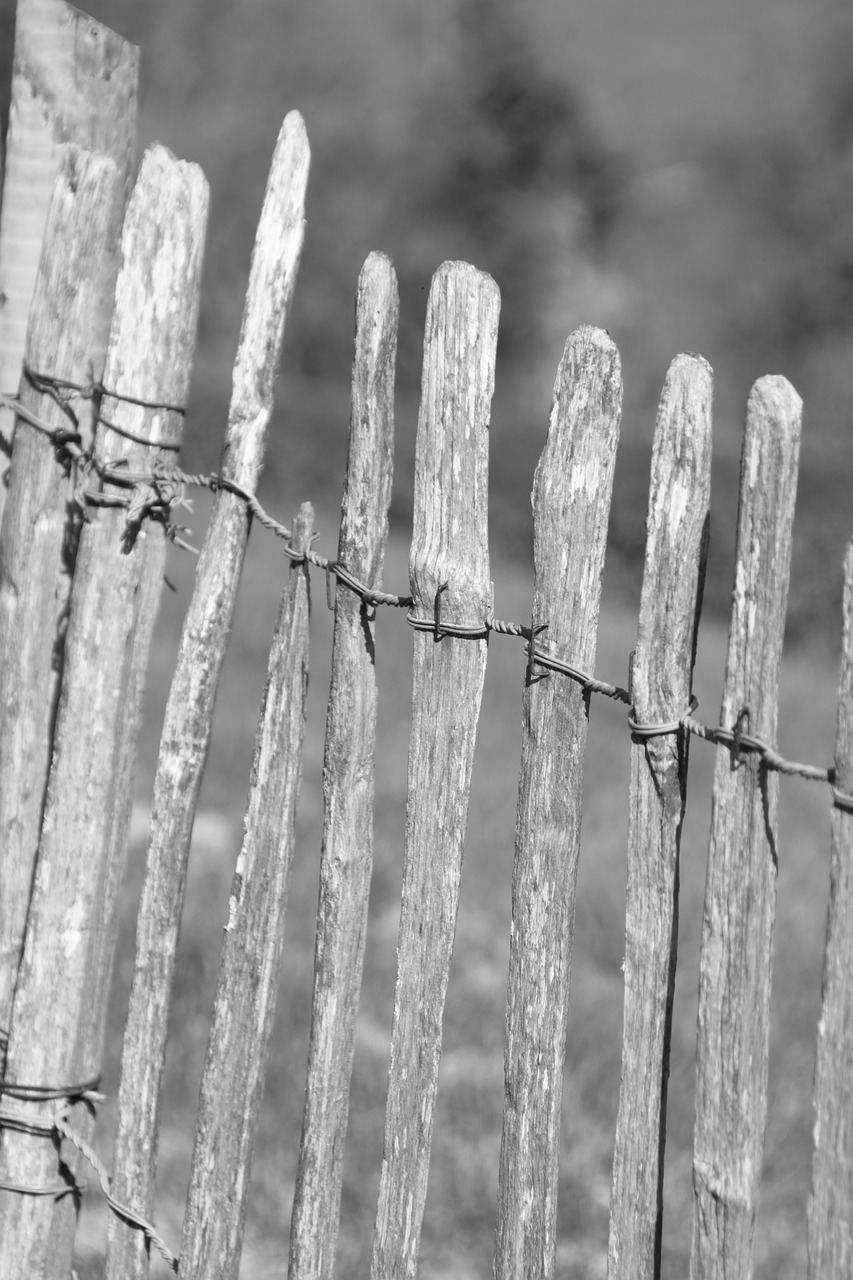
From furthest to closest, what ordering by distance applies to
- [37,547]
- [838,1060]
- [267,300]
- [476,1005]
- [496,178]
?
[496,178] < [476,1005] < [37,547] < [267,300] < [838,1060]

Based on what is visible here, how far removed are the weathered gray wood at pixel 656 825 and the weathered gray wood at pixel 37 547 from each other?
1.11 m

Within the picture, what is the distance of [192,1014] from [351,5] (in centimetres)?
3873

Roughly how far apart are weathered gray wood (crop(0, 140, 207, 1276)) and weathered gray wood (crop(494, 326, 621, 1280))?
0.77 m

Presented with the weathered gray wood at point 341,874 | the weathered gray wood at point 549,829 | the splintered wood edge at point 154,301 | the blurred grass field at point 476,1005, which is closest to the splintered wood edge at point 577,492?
the weathered gray wood at point 549,829

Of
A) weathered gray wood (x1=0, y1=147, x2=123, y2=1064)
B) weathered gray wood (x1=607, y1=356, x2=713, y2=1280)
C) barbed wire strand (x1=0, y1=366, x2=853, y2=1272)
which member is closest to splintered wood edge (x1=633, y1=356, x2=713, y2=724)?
weathered gray wood (x1=607, y1=356, x2=713, y2=1280)

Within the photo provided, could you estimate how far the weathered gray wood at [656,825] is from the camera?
4.83 ft

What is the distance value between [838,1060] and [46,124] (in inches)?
76.2

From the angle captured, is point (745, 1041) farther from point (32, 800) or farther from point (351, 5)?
point (351, 5)

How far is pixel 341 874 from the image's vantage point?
183 cm

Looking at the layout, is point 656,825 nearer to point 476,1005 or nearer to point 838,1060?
point 838,1060

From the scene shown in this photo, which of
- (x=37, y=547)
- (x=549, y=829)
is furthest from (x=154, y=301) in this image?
(x=549, y=829)

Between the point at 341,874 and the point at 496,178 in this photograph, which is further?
the point at 496,178

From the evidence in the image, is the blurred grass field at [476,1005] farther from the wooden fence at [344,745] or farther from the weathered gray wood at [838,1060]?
the weathered gray wood at [838,1060]

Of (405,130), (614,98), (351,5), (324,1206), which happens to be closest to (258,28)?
(405,130)
